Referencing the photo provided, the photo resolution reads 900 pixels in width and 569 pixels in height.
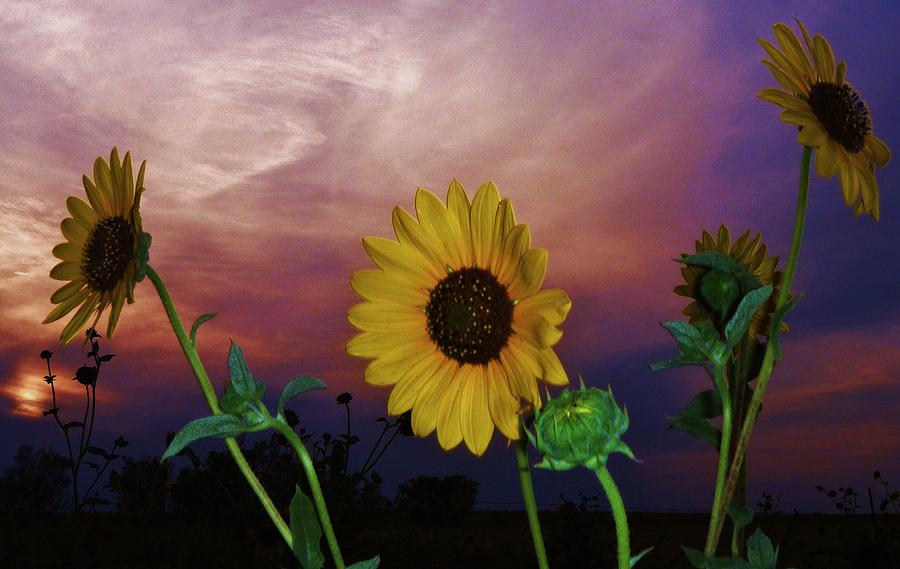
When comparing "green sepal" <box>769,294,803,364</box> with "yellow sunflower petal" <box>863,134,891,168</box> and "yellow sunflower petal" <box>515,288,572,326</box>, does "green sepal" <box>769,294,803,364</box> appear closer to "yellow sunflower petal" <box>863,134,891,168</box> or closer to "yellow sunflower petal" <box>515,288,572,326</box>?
"yellow sunflower petal" <box>515,288,572,326</box>

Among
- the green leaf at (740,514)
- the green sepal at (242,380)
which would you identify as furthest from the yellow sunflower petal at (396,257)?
the green leaf at (740,514)

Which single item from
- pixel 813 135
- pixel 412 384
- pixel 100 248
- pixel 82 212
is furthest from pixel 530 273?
pixel 82 212

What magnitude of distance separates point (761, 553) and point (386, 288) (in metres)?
0.67

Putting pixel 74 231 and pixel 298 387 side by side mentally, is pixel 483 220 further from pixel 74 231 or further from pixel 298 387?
pixel 74 231

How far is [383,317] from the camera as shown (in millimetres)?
1319

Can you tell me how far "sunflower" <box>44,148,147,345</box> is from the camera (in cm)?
138

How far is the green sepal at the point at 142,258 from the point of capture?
127 cm

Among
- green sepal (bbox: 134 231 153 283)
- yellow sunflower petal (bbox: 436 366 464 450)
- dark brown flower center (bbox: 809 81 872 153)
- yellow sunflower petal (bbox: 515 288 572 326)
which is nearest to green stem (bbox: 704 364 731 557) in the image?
yellow sunflower petal (bbox: 515 288 572 326)

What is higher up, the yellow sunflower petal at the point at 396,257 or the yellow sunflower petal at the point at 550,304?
the yellow sunflower petal at the point at 396,257

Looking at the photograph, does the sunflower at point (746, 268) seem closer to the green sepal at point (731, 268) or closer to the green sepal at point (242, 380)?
the green sepal at point (731, 268)

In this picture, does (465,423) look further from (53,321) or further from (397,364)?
(53,321)

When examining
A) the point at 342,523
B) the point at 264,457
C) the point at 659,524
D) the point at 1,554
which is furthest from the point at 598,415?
the point at 659,524

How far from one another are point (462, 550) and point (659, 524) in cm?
231

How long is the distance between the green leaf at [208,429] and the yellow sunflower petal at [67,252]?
0.69m
